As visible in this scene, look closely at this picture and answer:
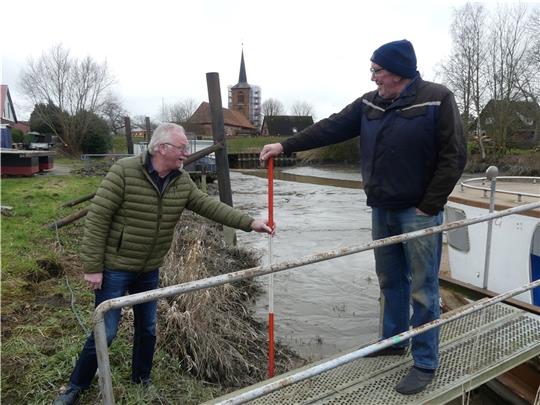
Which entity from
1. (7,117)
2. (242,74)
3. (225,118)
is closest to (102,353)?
(7,117)

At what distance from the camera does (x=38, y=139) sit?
116ft

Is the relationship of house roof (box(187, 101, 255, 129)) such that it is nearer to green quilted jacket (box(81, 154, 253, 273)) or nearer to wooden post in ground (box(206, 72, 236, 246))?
wooden post in ground (box(206, 72, 236, 246))

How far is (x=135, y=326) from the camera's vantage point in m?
3.28

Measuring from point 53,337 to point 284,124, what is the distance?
84097mm

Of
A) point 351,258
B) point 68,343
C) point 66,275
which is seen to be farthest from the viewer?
point 351,258

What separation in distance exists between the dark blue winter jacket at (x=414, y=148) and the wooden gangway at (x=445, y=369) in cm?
112

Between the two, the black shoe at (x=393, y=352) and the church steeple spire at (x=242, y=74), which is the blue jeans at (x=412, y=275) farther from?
the church steeple spire at (x=242, y=74)

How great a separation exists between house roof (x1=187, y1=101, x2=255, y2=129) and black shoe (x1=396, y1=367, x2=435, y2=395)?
70167mm

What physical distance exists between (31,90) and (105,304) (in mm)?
39356

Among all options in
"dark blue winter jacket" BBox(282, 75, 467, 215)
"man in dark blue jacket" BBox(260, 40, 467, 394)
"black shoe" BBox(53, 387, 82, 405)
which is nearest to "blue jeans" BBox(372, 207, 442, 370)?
→ "man in dark blue jacket" BBox(260, 40, 467, 394)

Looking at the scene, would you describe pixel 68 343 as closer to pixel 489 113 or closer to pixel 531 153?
pixel 531 153

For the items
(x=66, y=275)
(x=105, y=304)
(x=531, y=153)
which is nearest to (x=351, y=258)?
(x=66, y=275)

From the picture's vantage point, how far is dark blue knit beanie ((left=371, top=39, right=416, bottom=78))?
2791mm

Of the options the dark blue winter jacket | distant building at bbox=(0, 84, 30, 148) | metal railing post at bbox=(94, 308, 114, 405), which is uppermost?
distant building at bbox=(0, 84, 30, 148)
